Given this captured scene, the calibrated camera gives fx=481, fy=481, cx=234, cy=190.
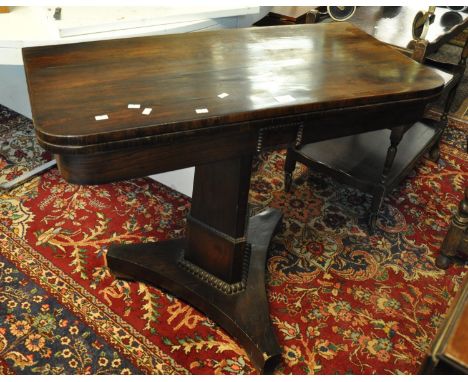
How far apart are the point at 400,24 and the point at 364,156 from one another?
2.95 feet

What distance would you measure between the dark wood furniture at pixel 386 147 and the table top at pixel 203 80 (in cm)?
57

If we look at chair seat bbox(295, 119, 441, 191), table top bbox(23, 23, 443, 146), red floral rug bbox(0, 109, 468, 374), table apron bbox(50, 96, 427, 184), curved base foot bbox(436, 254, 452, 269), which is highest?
table top bbox(23, 23, 443, 146)

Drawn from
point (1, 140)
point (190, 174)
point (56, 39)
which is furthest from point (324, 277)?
point (1, 140)

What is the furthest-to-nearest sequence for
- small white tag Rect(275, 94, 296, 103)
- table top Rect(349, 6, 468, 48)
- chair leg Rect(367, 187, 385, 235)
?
table top Rect(349, 6, 468, 48), chair leg Rect(367, 187, 385, 235), small white tag Rect(275, 94, 296, 103)

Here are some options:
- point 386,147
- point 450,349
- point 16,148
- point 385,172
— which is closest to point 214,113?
point 450,349

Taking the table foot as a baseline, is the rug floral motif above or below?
below

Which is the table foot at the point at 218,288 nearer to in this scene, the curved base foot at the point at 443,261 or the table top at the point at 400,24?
the curved base foot at the point at 443,261

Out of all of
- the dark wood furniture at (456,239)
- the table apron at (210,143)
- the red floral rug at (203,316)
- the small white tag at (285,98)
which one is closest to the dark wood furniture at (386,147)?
the red floral rug at (203,316)

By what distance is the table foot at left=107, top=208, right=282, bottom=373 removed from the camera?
5.22 ft

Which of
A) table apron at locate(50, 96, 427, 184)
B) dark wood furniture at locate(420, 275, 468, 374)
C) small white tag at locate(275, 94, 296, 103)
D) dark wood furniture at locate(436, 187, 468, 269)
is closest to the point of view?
dark wood furniture at locate(420, 275, 468, 374)

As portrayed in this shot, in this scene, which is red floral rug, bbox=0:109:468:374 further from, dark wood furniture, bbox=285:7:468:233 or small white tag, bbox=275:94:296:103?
small white tag, bbox=275:94:296:103

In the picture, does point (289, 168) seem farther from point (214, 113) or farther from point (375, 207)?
point (214, 113)

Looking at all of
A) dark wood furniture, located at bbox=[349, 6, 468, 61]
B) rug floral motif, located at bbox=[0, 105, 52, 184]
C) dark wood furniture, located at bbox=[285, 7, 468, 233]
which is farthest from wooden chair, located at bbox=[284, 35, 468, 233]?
rug floral motif, located at bbox=[0, 105, 52, 184]

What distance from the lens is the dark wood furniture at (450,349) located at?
2.90 feet
